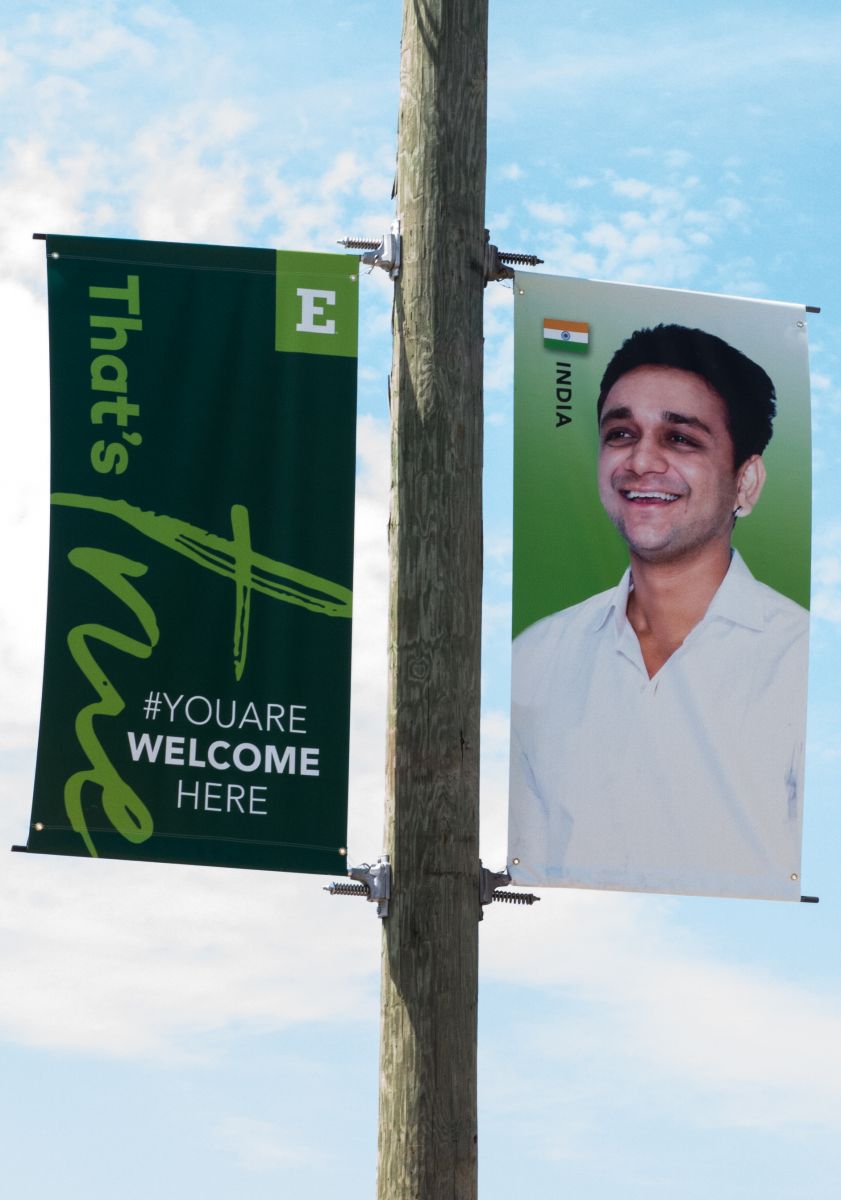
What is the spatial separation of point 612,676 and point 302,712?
121 centimetres

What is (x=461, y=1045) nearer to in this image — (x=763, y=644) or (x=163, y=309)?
(x=763, y=644)

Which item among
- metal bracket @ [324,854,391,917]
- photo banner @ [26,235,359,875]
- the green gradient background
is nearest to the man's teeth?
the green gradient background

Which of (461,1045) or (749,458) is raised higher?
(749,458)

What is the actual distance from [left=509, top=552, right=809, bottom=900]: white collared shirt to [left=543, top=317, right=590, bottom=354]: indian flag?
0.89 metres

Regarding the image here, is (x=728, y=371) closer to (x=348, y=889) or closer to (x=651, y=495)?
(x=651, y=495)

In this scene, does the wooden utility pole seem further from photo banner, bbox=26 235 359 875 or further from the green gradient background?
the green gradient background

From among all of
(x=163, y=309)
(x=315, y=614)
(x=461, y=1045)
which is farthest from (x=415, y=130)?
(x=461, y=1045)

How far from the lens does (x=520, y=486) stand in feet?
22.1

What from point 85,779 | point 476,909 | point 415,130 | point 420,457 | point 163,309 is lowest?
point 476,909

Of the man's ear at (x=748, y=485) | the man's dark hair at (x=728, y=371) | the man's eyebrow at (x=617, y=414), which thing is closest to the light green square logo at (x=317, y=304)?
the man's eyebrow at (x=617, y=414)

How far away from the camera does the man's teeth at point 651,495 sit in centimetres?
696

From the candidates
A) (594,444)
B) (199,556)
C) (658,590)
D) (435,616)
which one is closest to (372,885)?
(435,616)

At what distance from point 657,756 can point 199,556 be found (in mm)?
1800

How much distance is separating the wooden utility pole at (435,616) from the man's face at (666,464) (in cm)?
85
